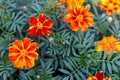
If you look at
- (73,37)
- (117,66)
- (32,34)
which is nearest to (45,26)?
(32,34)

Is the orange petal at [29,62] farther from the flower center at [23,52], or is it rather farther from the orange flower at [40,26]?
the orange flower at [40,26]

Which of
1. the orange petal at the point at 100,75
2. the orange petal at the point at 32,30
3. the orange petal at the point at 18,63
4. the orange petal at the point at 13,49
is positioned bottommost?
the orange petal at the point at 100,75

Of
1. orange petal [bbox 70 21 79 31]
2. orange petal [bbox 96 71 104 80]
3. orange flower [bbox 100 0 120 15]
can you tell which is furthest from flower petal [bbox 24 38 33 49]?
orange flower [bbox 100 0 120 15]

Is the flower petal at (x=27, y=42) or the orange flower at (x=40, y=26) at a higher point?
the orange flower at (x=40, y=26)

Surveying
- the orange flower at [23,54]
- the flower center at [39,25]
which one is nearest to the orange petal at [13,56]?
the orange flower at [23,54]

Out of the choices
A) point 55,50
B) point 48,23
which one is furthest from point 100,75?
point 48,23

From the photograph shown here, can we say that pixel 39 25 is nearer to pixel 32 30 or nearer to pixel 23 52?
pixel 32 30
